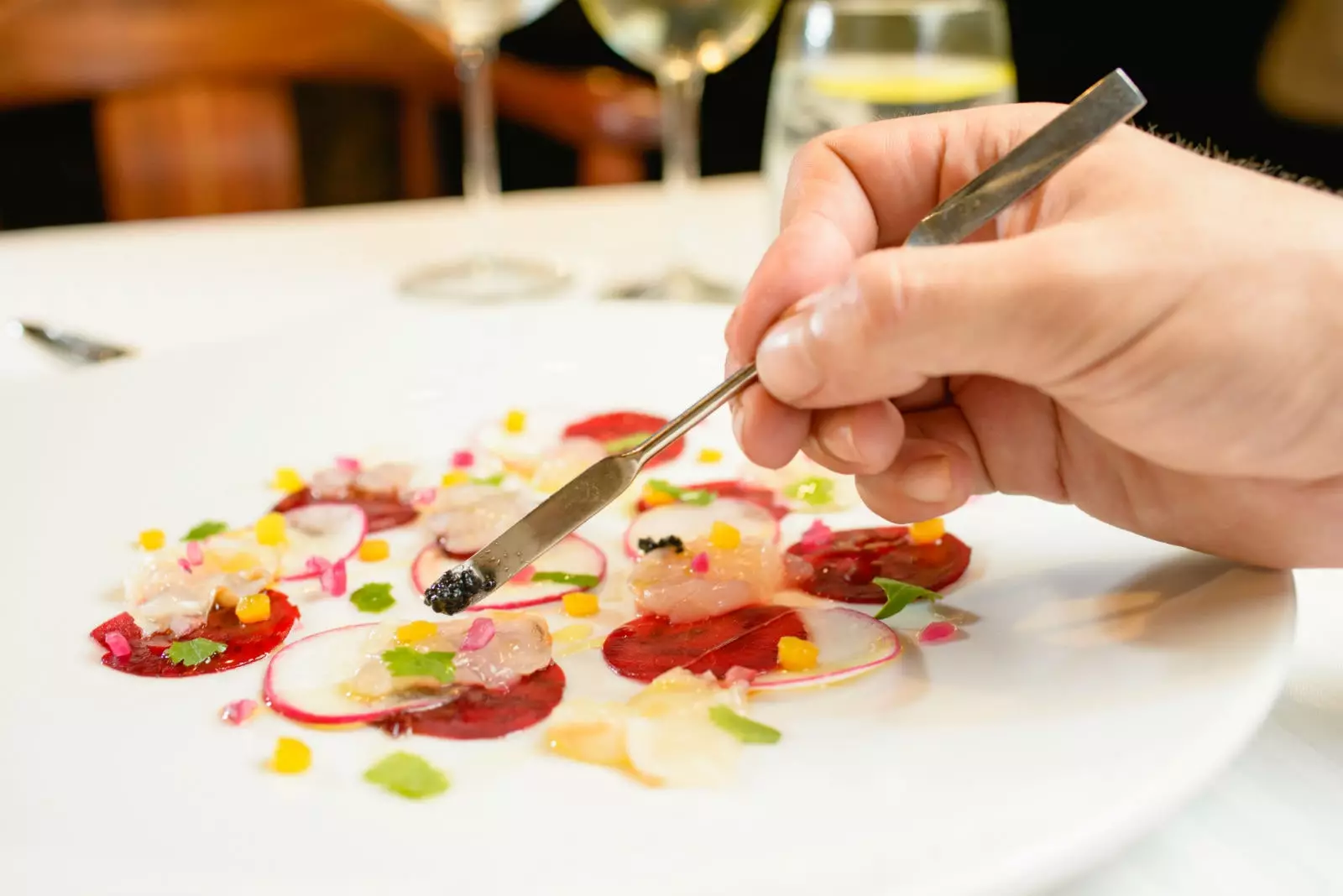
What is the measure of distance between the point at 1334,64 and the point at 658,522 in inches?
127

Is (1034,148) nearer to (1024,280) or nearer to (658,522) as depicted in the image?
(1024,280)

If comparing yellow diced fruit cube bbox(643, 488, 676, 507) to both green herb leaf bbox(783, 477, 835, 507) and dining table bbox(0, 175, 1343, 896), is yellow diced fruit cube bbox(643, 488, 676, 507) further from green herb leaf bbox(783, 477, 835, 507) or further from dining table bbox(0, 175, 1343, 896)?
dining table bbox(0, 175, 1343, 896)

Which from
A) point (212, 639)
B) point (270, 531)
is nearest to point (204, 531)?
point (270, 531)

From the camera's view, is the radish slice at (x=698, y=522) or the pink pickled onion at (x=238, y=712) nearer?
the pink pickled onion at (x=238, y=712)

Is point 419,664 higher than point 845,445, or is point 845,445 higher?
point 845,445

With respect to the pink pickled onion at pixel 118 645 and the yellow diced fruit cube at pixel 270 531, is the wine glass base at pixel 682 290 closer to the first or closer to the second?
the yellow diced fruit cube at pixel 270 531

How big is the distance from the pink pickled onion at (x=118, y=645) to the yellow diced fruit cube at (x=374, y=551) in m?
0.18

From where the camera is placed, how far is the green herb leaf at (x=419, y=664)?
0.74m

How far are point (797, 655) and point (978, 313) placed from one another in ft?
0.80

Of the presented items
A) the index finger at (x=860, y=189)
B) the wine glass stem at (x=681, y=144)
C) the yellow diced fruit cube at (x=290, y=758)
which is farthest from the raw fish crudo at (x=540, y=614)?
the wine glass stem at (x=681, y=144)

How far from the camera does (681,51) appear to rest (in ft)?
5.10

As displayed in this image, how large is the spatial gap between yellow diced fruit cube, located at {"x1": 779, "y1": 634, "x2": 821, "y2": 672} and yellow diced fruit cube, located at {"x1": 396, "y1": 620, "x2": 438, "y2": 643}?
0.23 meters

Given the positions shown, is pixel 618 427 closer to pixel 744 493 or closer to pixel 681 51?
pixel 744 493

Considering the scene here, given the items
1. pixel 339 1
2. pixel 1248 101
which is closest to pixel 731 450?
pixel 339 1
